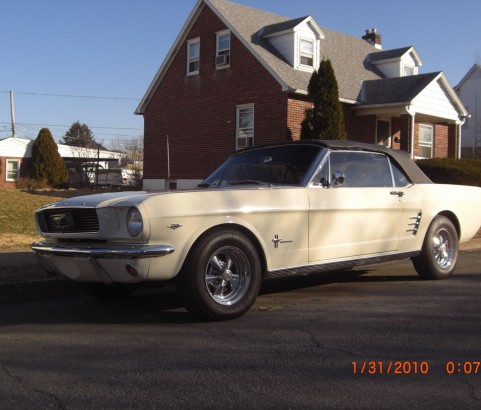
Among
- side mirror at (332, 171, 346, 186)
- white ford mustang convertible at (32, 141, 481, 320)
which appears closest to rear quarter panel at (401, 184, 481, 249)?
white ford mustang convertible at (32, 141, 481, 320)

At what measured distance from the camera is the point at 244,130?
65.6 ft

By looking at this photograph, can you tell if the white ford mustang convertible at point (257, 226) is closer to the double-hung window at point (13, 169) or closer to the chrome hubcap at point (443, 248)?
the chrome hubcap at point (443, 248)

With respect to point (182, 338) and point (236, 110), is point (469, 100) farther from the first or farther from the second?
point (182, 338)

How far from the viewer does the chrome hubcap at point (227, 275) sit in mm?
4871

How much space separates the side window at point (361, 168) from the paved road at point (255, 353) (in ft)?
4.06

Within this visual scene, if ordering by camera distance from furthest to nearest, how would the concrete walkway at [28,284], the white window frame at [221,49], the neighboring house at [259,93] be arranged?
the white window frame at [221,49] → the neighboring house at [259,93] → the concrete walkway at [28,284]

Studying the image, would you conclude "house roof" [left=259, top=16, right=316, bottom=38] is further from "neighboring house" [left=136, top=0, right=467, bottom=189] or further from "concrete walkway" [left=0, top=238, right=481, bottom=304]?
"concrete walkway" [left=0, top=238, right=481, bottom=304]

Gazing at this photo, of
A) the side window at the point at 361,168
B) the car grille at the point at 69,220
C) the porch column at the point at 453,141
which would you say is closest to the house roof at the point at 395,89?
the porch column at the point at 453,141

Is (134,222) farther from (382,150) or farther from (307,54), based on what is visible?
(307,54)

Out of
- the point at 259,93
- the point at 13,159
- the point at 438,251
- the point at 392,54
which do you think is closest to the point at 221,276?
the point at 438,251

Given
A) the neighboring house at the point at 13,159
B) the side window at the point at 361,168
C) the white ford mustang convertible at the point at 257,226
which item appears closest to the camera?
the white ford mustang convertible at the point at 257,226

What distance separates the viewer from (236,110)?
20172 mm

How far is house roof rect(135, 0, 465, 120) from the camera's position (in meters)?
19.2

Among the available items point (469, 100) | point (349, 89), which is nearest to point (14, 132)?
point (349, 89)
